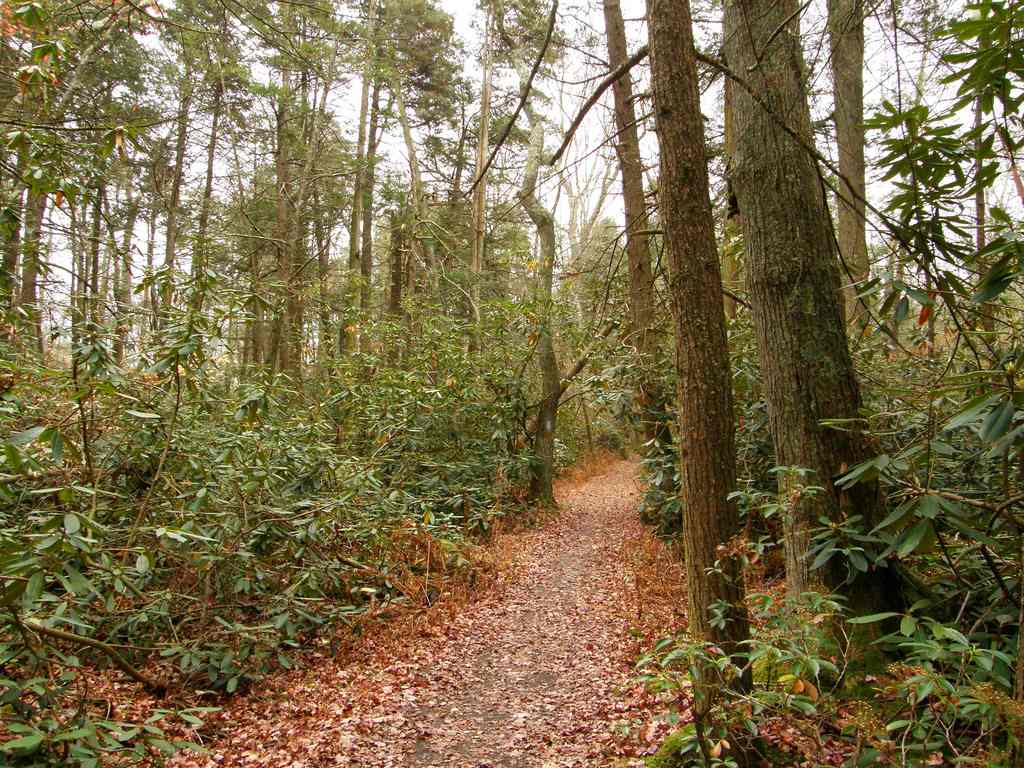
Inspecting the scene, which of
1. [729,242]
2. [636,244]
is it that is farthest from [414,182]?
[729,242]

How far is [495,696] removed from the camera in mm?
4469

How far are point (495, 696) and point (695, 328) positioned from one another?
3301mm

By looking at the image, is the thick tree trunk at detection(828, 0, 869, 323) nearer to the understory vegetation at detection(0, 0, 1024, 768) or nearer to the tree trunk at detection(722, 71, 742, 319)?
the understory vegetation at detection(0, 0, 1024, 768)

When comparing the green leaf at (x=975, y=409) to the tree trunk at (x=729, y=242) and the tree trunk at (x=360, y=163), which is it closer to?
the tree trunk at (x=729, y=242)

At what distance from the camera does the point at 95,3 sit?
4.92 m

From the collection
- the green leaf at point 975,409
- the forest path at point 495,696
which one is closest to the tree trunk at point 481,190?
the forest path at point 495,696

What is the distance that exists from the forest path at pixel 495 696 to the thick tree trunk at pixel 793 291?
5.27 feet

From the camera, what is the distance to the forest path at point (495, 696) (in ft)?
11.9

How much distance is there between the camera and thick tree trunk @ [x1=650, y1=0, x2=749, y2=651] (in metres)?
2.86

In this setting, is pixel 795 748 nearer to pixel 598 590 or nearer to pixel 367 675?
pixel 367 675

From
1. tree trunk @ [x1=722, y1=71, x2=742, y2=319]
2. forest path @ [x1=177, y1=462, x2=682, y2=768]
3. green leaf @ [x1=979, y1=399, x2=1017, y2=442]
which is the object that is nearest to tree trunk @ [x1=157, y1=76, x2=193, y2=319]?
forest path @ [x1=177, y1=462, x2=682, y2=768]

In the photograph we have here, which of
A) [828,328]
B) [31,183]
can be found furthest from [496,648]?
[31,183]

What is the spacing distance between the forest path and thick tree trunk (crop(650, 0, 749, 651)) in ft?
2.77

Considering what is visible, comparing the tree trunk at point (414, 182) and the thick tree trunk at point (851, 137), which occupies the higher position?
the tree trunk at point (414, 182)
